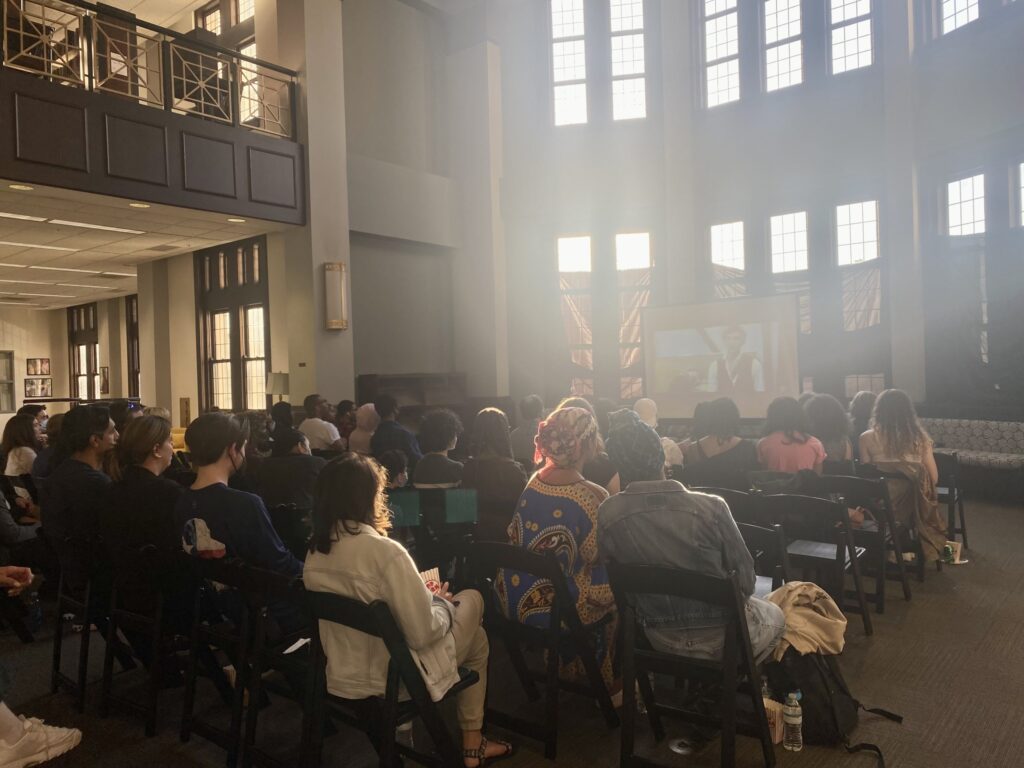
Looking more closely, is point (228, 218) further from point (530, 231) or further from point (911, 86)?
point (911, 86)

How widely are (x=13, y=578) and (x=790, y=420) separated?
4006 millimetres

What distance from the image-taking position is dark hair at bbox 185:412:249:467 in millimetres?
2809

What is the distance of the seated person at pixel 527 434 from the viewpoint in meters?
5.39

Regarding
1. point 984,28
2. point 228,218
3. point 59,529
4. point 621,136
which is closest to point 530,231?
point 621,136

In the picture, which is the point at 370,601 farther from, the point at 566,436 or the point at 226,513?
the point at 566,436

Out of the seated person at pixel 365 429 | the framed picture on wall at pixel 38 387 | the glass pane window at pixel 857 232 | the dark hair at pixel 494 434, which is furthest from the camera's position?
the framed picture on wall at pixel 38 387

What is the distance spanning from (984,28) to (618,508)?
326 inches

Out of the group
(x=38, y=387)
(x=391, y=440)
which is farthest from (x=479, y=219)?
(x=38, y=387)

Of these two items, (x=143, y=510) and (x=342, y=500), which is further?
(x=143, y=510)

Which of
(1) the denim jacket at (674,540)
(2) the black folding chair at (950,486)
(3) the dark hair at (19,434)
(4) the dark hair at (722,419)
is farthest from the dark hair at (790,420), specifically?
(3) the dark hair at (19,434)

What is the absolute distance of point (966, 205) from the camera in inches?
326

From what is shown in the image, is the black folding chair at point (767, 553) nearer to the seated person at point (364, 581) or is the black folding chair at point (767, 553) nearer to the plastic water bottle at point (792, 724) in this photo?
the plastic water bottle at point (792, 724)

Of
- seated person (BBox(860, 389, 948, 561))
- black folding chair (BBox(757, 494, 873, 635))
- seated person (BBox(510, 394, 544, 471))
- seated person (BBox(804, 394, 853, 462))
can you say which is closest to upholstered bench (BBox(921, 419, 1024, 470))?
seated person (BBox(860, 389, 948, 561))

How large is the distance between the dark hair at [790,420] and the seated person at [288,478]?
8.96 ft
